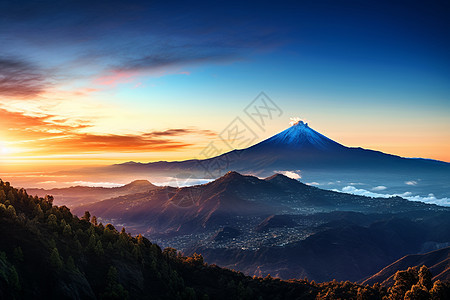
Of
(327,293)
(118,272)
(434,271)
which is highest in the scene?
(118,272)

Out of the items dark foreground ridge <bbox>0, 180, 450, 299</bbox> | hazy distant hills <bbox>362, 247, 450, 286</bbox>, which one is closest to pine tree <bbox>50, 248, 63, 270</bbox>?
dark foreground ridge <bbox>0, 180, 450, 299</bbox>

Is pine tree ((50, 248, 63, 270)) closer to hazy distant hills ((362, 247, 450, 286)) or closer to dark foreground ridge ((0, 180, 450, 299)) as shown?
dark foreground ridge ((0, 180, 450, 299))

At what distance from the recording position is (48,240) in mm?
60500

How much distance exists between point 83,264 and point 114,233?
77.6ft

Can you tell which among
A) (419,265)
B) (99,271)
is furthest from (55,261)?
(419,265)

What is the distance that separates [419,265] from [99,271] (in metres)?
182

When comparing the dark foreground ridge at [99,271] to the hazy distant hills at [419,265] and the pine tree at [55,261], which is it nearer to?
the pine tree at [55,261]

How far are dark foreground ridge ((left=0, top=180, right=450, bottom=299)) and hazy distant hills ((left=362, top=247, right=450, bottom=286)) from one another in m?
92.1

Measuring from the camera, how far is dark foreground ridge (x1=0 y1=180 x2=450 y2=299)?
1957 inches

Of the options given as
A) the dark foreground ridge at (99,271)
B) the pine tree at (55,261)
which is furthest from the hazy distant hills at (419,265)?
the pine tree at (55,261)

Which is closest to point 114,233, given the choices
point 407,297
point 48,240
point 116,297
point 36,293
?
point 48,240

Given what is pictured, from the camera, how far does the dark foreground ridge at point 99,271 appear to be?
49719 mm

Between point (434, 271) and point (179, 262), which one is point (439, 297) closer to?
point (179, 262)

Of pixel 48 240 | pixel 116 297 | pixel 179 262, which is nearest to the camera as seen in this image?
pixel 116 297
